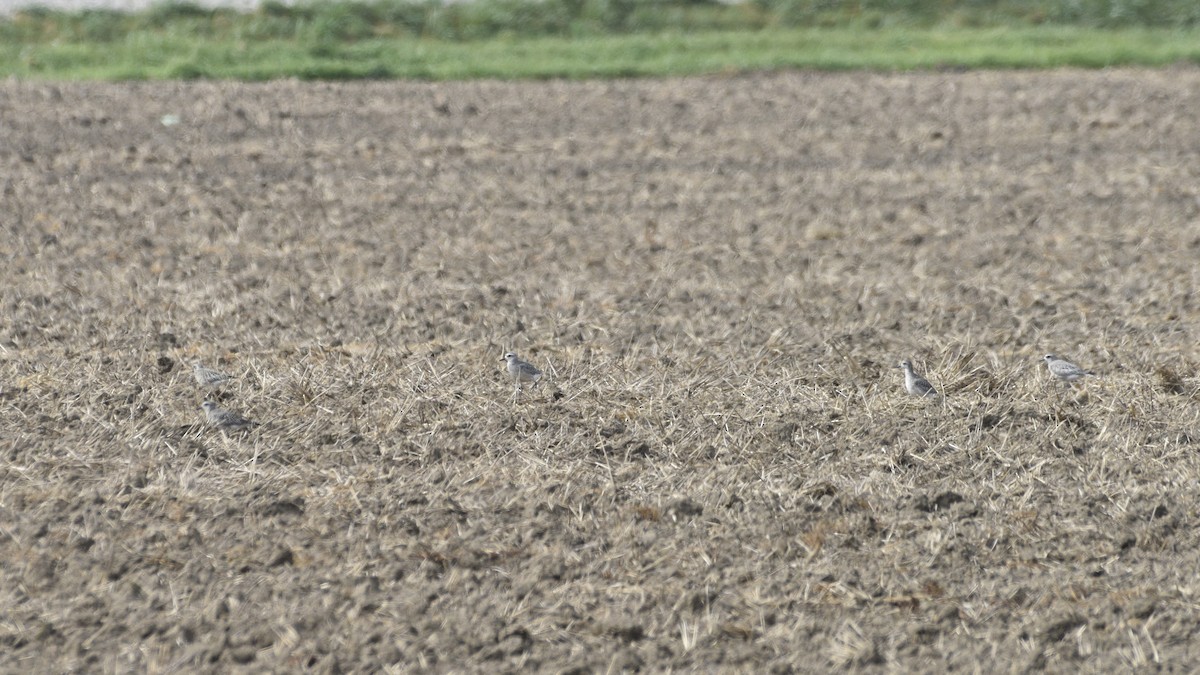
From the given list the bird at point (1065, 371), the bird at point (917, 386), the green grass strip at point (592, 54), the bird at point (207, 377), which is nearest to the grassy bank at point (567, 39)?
the green grass strip at point (592, 54)

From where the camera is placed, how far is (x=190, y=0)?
18016 millimetres

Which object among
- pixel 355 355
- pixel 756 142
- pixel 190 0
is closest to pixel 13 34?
pixel 190 0

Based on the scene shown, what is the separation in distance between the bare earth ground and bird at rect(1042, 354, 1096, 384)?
0.11m

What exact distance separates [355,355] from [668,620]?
3154 millimetres

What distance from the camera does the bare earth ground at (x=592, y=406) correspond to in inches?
204

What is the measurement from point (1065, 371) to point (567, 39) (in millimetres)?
11566

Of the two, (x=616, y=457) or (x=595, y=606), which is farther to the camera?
(x=616, y=457)

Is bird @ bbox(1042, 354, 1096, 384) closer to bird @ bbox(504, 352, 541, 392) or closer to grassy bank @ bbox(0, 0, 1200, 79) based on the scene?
bird @ bbox(504, 352, 541, 392)

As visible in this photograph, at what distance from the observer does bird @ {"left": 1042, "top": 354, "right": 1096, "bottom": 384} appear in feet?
24.0

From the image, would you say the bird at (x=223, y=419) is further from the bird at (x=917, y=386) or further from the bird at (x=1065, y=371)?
the bird at (x=1065, y=371)

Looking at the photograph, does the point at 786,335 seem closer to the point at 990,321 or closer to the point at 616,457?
the point at 990,321

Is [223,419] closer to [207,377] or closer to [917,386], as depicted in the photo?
[207,377]

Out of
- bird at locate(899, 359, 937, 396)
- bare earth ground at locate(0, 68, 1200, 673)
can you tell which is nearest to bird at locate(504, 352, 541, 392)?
bare earth ground at locate(0, 68, 1200, 673)

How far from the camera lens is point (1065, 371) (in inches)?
289
